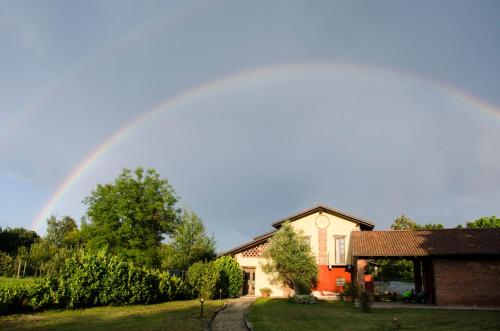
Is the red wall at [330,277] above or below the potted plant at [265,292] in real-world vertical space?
above

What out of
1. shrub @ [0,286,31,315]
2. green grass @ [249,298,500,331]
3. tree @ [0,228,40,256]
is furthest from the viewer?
tree @ [0,228,40,256]

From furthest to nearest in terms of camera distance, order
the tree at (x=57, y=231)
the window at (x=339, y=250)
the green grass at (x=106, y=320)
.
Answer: the tree at (x=57, y=231), the window at (x=339, y=250), the green grass at (x=106, y=320)

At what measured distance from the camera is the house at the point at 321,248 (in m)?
32.2

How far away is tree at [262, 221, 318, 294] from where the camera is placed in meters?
29.6

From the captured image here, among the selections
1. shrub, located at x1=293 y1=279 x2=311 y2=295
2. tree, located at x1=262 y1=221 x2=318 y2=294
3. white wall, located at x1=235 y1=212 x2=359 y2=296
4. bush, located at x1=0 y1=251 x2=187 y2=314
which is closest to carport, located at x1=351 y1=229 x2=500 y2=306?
tree, located at x1=262 y1=221 x2=318 y2=294

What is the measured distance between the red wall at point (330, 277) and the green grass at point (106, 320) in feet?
53.2

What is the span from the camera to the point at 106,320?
1480cm

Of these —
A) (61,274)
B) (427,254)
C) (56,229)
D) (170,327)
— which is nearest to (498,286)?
(427,254)

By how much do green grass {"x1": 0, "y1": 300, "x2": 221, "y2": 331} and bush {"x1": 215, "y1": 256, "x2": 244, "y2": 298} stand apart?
417 inches

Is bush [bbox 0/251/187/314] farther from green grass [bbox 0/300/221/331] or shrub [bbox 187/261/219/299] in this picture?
shrub [bbox 187/261/219/299]

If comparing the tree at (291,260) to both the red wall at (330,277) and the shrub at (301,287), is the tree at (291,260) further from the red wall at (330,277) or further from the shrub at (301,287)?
the red wall at (330,277)

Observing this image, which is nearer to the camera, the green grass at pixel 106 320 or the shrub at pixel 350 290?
the green grass at pixel 106 320

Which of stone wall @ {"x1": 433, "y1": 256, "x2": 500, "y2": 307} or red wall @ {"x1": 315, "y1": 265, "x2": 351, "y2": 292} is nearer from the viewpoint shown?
stone wall @ {"x1": 433, "y1": 256, "x2": 500, "y2": 307}

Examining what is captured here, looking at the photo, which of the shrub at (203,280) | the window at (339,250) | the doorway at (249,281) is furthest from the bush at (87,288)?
the window at (339,250)
